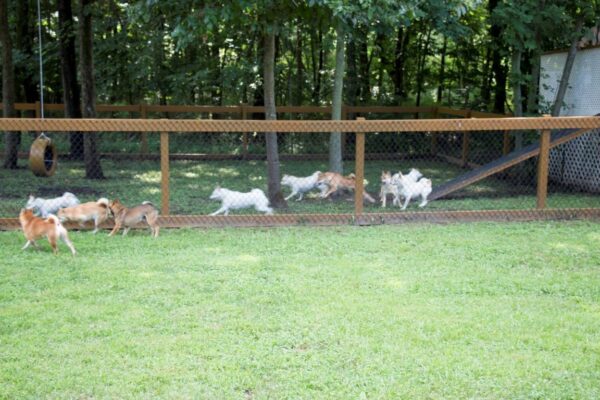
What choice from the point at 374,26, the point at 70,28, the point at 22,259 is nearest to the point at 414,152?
the point at 374,26

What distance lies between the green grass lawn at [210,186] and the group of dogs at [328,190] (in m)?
0.18

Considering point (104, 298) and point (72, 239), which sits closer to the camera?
point (104, 298)

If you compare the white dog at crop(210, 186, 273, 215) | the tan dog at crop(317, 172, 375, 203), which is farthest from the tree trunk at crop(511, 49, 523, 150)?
→ the white dog at crop(210, 186, 273, 215)

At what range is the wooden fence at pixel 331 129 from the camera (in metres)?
8.32

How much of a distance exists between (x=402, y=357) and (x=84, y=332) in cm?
223

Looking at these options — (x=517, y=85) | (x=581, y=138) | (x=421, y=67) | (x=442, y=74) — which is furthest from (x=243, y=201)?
(x=442, y=74)

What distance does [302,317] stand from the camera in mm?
5324

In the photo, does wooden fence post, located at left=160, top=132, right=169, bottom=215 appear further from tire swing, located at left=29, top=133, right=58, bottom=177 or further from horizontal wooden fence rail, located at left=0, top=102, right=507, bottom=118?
horizontal wooden fence rail, located at left=0, top=102, right=507, bottom=118

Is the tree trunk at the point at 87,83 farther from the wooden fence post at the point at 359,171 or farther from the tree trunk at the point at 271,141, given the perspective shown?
the wooden fence post at the point at 359,171

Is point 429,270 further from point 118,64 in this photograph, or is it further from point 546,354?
point 118,64

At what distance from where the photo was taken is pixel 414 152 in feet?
54.0

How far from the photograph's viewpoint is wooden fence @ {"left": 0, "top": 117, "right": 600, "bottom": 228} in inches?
328

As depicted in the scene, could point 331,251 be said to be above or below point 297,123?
below

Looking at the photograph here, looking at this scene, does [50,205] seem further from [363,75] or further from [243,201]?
[363,75]
